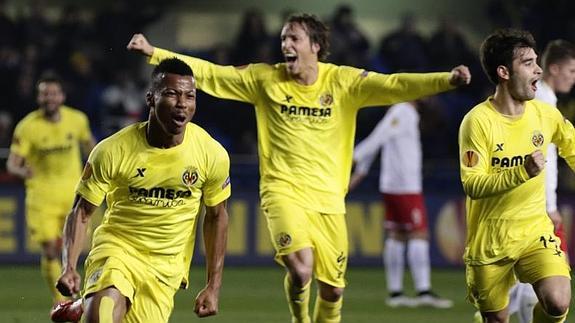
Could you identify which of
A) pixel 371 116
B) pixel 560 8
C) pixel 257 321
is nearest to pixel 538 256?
pixel 257 321

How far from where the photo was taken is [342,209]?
976 centimetres

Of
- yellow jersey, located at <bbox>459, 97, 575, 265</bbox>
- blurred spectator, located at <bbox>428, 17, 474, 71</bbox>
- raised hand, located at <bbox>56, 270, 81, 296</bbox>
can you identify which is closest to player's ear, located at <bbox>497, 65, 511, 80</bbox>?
yellow jersey, located at <bbox>459, 97, 575, 265</bbox>

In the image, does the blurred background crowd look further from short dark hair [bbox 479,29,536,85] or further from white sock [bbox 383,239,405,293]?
short dark hair [bbox 479,29,536,85]

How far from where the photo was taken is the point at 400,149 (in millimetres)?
13805

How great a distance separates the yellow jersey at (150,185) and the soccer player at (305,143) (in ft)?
6.02

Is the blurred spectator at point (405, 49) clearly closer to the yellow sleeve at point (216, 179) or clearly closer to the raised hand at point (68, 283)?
the yellow sleeve at point (216, 179)

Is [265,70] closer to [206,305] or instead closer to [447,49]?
[206,305]

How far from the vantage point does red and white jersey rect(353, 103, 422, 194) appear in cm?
1370

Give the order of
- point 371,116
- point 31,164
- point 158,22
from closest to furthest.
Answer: point 31,164 → point 371,116 → point 158,22

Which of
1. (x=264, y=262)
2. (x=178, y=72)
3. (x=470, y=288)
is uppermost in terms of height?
(x=178, y=72)

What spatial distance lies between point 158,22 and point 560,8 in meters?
5.90

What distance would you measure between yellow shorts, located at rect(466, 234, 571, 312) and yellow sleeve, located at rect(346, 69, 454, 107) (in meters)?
1.31

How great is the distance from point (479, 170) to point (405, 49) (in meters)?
11.6

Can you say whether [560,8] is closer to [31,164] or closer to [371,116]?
[371,116]
